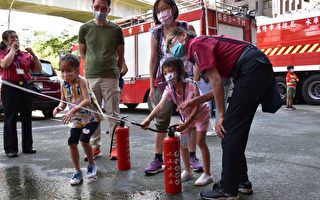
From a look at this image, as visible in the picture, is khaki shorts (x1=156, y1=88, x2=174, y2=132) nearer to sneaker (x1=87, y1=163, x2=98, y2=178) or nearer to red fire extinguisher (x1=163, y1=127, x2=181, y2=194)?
red fire extinguisher (x1=163, y1=127, x2=181, y2=194)

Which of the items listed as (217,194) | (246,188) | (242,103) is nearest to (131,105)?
(246,188)

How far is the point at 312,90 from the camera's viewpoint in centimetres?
1275

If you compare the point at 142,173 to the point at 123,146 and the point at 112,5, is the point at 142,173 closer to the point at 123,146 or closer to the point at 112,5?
the point at 123,146

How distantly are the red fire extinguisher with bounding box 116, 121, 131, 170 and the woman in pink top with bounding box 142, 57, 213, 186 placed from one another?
53cm

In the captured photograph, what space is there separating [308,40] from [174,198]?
11.0 metres

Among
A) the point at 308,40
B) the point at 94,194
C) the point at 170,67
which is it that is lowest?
the point at 94,194

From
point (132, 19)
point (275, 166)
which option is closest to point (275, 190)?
point (275, 166)

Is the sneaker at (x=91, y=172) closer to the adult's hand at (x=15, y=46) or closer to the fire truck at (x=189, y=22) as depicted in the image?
the adult's hand at (x=15, y=46)

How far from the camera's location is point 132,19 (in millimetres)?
11625

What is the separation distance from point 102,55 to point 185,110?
1.69 m

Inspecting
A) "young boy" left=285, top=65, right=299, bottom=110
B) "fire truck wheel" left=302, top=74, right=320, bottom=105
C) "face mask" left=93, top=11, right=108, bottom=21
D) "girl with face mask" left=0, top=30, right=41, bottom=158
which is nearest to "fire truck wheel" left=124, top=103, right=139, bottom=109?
"young boy" left=285, top=65, right=299, bottom=110

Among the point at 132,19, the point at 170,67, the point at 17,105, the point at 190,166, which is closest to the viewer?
the point at 170,67

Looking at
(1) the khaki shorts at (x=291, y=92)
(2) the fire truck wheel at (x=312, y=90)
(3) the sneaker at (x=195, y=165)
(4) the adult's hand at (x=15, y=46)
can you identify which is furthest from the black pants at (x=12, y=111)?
(2) the fire truck wheel at (x=312, y=90)

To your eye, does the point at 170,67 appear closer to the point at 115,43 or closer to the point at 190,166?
the point at 190,166
